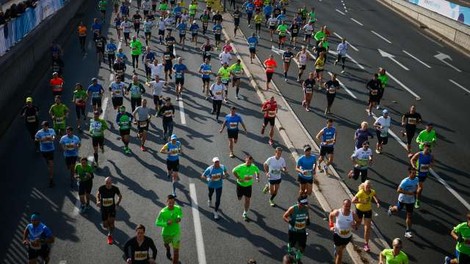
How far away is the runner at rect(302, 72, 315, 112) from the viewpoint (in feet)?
77.6

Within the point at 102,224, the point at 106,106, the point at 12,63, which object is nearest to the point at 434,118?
the point at 106,106

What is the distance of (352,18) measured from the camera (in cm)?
4778

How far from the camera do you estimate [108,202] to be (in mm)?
13531

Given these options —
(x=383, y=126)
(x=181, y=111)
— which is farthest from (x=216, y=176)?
(x=181, y=111)

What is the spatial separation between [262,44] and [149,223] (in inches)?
947

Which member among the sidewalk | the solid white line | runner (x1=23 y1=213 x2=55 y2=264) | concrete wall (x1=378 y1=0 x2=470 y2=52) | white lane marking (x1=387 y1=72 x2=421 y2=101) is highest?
concrete wall (x1=378 y1=0 x2=470 y2=52)

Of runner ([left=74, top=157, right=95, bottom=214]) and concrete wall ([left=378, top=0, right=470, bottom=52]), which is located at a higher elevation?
concrete wall ([left=378, top=0, right=470, bottom=52])

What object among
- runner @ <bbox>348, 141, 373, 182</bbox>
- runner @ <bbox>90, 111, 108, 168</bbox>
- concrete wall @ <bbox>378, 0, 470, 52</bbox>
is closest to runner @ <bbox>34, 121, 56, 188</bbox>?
runner @ <bbox>90, 111, 108, 168</bbox>

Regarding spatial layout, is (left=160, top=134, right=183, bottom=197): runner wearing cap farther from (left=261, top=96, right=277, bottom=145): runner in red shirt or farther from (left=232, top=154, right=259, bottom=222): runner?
(left=261, top=96, right=277, bottom=145): runner in red shirt

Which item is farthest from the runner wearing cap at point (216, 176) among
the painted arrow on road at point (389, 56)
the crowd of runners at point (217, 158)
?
the painted arrow on road at point (389, 56)

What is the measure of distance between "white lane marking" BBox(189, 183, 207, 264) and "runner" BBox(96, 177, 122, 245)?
232 centimetres

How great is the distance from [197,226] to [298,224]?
10.8ft

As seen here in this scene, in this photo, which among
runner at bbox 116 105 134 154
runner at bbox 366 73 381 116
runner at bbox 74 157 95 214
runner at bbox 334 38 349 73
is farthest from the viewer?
runner at bbox 334 38 349 73

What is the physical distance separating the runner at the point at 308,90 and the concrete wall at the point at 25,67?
12.4 meters
